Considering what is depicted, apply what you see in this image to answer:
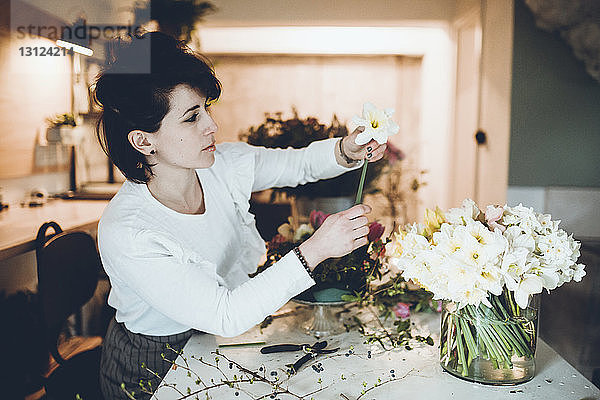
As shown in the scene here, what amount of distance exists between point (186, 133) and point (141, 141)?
0.41 ft

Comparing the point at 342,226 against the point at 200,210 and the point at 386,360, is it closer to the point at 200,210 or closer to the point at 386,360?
the point at 386,360

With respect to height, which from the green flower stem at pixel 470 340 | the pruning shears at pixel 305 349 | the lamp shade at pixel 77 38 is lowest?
the pruning shears at pixel 305 349

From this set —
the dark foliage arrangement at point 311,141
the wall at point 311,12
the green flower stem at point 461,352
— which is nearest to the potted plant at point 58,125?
the wall at point 311,12

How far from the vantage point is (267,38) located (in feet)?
10.6

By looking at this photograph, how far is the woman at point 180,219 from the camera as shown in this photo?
4.03 ft

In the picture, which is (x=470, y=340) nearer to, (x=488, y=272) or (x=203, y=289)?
(x=488, y=272)

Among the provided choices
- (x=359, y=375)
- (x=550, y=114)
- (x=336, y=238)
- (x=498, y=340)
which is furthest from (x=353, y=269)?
(x=550, y=114)

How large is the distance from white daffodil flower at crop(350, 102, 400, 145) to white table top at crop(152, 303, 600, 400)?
19.4 inches

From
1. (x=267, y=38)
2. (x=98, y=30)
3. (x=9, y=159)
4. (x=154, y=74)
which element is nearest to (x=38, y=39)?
(x=98, y=30)

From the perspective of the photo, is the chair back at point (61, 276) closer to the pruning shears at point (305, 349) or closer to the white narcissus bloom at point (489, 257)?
the pruning shears at point (305, 349)

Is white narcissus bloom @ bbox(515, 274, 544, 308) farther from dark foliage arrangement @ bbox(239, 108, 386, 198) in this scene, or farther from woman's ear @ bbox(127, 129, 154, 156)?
dark foliage arrangement @ bbox(239, 108, 386, 198)

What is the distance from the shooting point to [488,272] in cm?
103

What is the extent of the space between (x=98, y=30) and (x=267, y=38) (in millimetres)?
921

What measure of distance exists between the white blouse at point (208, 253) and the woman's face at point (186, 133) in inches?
4.9
